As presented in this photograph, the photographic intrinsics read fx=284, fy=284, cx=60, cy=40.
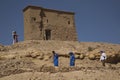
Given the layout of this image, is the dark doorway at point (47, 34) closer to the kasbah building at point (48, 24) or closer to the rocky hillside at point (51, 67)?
the kasbah building at point (48, 24)

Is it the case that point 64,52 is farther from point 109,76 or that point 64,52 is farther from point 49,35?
point 49,35

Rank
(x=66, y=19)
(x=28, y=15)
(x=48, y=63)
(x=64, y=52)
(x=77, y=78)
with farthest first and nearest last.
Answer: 1. (x=66, y=19)
2. (x=28, y=15)
3. (x=64, y=52)
4. (x=48, y=63)
5. (x=77, y=78)

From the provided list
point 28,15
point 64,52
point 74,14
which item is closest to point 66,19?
point 74,14

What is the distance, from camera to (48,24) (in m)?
35.3

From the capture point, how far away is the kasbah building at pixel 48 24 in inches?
1342

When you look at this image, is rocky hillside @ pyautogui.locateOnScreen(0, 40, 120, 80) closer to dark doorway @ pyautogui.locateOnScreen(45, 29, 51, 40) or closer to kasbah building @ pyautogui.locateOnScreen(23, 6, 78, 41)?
kasbah building @ pyautogui.locateOnScreen(23, 6, 78, 41)

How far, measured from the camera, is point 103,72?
17359 millimetres

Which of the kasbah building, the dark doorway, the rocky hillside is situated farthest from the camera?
the dark doorway

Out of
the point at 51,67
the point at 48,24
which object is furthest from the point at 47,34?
the point at 51,67

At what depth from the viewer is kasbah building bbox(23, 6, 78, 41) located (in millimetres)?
34094

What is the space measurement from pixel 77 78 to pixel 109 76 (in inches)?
88.2

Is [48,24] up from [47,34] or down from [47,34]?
up

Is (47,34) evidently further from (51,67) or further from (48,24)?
(51,67)

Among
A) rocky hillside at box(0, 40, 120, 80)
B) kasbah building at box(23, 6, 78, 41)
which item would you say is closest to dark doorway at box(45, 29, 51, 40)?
kasbah building at box(23, 6, 78, 41)
